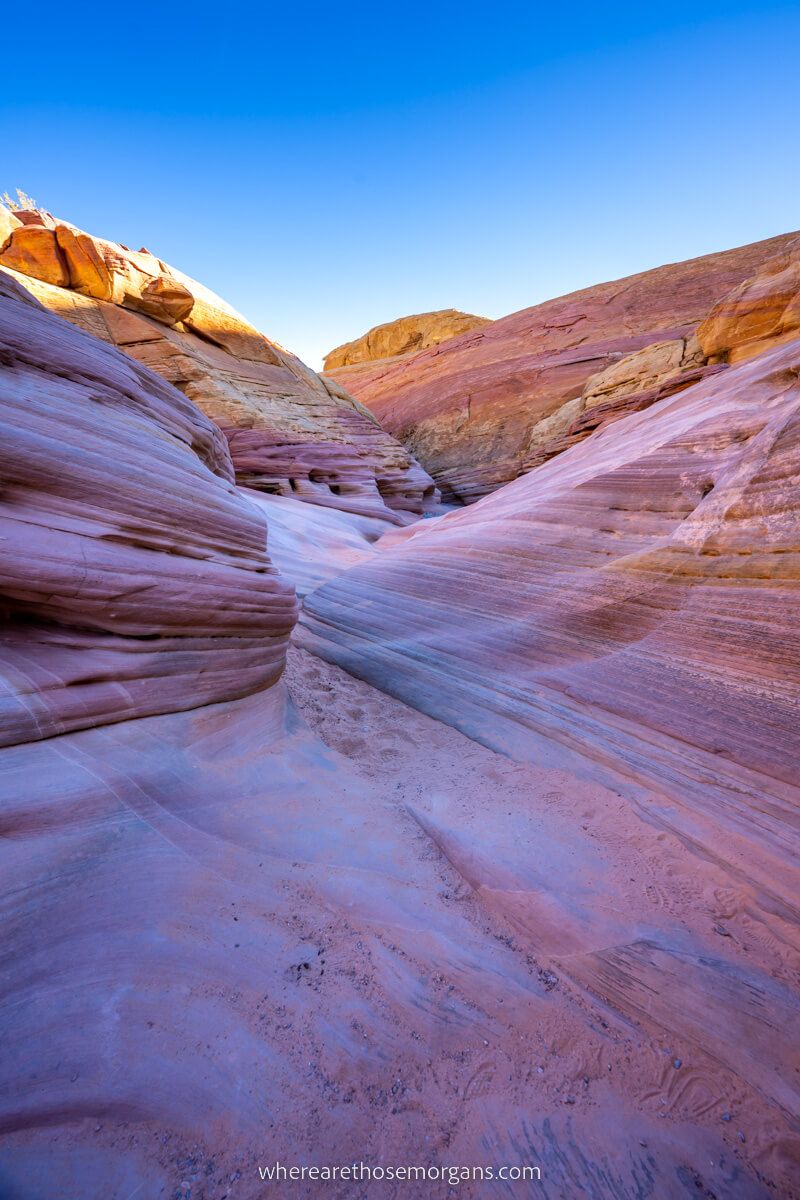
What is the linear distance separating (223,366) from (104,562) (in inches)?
510

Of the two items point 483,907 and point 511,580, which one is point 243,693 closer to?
point 483,907

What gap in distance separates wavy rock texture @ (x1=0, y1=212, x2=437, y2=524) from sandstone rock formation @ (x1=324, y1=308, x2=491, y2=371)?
55.2 ft

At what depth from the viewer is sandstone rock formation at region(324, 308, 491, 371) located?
29938 millimetres

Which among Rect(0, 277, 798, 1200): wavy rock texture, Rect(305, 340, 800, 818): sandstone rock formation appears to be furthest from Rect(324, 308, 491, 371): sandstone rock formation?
Rect(0, 277, 798, 1200): wavy rock texture

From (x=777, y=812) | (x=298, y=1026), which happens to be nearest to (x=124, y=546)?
(x=298, y=1026)

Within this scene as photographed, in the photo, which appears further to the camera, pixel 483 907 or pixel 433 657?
pixel 433 657

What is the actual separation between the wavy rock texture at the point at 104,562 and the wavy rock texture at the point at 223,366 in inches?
337

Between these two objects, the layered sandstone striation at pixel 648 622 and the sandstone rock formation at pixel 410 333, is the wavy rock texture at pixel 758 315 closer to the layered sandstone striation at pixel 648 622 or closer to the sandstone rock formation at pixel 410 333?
the layered sandstone striation at pixel 648 622

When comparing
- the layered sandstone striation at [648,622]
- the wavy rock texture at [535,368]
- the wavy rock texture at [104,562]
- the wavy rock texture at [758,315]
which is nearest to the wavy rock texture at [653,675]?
the layered sandstone striation at [648,622]

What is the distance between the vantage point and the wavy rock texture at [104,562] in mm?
2041

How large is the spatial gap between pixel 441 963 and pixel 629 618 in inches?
98.7

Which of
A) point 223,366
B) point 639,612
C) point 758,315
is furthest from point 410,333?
point 639,612

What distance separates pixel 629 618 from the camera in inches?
129

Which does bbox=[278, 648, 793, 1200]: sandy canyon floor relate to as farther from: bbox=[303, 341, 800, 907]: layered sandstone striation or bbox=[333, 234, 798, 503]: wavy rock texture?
bbox=[333, 234, 798, 503]: wavy rock texture
